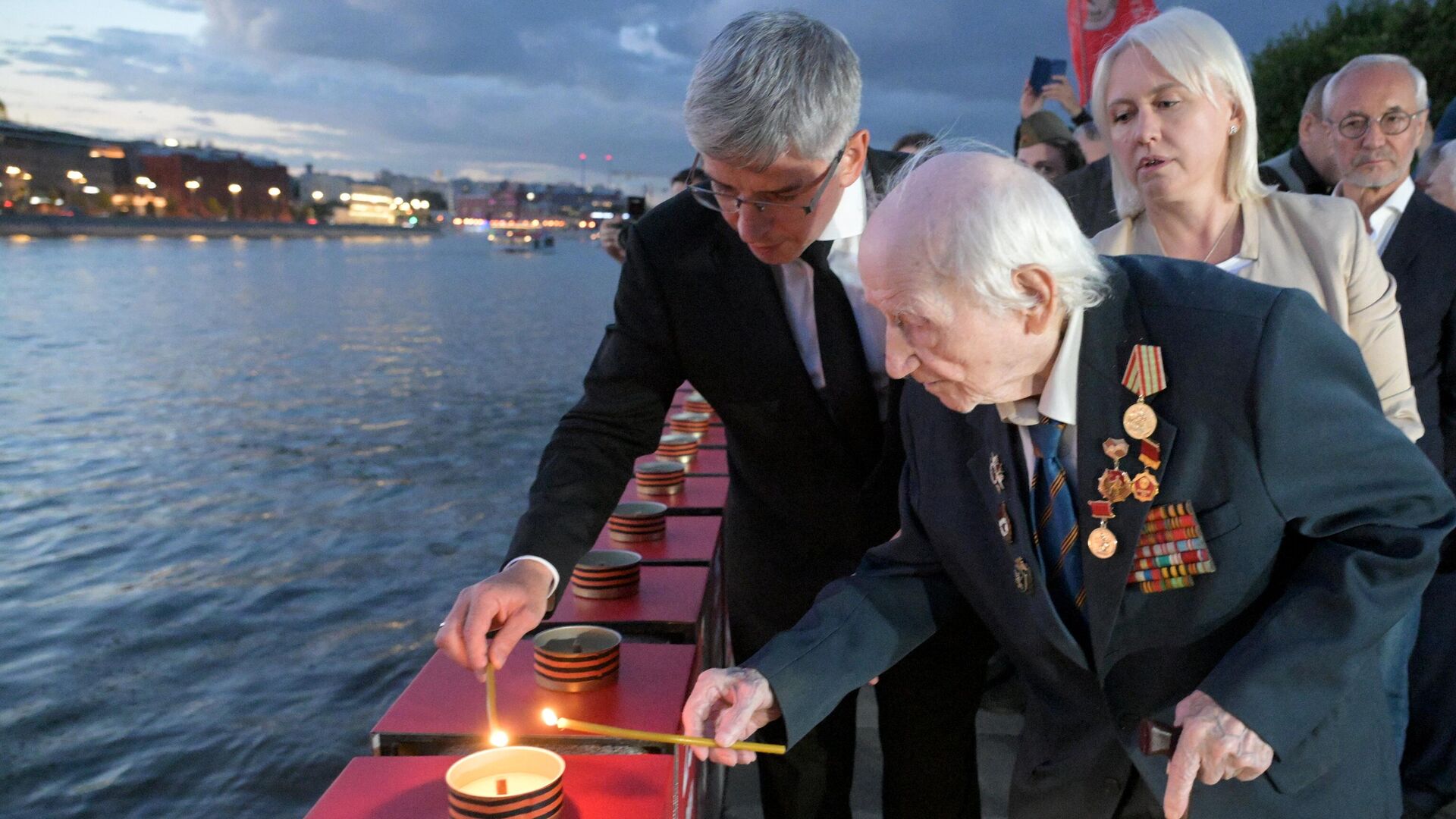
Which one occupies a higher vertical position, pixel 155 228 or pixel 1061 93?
pixel 1061 93

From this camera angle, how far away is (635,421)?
2.49 metres

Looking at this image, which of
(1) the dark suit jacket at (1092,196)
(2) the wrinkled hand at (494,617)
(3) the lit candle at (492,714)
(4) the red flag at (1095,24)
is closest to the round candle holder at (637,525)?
(2) the wrinkled hand at (494,617)

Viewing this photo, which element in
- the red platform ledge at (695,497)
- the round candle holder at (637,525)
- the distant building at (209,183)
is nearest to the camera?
the round candle holder at (637,525)

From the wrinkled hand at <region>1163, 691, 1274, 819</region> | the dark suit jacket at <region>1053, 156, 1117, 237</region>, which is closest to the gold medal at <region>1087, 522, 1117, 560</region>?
the wrinkled hand at <region>1163, 691, 1274, 819</region>

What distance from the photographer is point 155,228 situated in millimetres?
105125

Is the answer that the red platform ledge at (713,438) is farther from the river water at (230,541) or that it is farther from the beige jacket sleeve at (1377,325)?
the beige jacket sleeve at (1377,325)

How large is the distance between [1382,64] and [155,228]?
117m

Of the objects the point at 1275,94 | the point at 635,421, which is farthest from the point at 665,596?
the point at 1275,94

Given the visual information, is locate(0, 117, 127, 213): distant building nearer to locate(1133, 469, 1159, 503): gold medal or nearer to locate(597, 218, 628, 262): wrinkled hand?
locate(597, 218, 628, 262): wrinkled hand

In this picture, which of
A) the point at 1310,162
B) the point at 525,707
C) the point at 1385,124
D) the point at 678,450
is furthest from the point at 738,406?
the point at 1310,162

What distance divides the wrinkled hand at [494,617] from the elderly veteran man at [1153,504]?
15.1 inches

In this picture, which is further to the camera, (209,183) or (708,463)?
(209,183)

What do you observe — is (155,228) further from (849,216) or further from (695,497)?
(849,216)

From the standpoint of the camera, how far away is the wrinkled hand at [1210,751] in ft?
4.83
